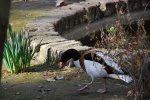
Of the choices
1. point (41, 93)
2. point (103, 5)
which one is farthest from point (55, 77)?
point (103, 5)

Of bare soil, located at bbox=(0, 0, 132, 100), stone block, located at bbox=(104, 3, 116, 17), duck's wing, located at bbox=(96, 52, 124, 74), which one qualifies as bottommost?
bare soil, located at bbox=(0, 0, 132, 100)

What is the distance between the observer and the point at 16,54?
16.7ft

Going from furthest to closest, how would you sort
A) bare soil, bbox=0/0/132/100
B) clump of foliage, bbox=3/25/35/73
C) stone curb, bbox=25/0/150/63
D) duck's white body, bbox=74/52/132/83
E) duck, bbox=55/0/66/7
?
1. duck, bbox=55/0/66/7
2. stone curb, bbox=25/0/150/63
3. clump of foliage, bbox=3/25/35/73
4. bare soil, bbox=0/0/132/100
5. duck's white body, bbox=74/52/132/83

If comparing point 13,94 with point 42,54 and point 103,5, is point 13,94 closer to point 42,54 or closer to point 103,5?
point 42,54

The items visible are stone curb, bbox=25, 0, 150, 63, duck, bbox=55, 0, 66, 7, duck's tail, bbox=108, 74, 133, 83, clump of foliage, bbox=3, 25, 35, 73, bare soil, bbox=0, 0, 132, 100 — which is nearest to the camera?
duck's tail, bbox=108, 74, 133, 83

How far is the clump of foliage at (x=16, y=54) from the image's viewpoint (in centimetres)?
508

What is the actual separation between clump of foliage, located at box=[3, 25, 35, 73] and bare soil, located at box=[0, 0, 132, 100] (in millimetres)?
102

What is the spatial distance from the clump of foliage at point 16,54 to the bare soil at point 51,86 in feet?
0.33

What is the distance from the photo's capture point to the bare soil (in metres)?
4.36

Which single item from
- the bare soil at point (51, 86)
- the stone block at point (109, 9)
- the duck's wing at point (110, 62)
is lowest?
the bare soil at point (51, 86)

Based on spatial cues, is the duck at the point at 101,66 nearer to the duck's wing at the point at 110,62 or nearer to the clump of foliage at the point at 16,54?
the duck's wing at the point at 110,62

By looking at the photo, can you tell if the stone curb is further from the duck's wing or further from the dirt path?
the duck's wing

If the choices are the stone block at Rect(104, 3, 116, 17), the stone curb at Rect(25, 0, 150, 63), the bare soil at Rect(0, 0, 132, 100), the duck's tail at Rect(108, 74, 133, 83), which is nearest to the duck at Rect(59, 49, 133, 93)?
the duck's tail at Rect(108, 74, 133, 83)

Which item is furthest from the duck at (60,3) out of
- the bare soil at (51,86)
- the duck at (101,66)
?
the duck at (101,66)
